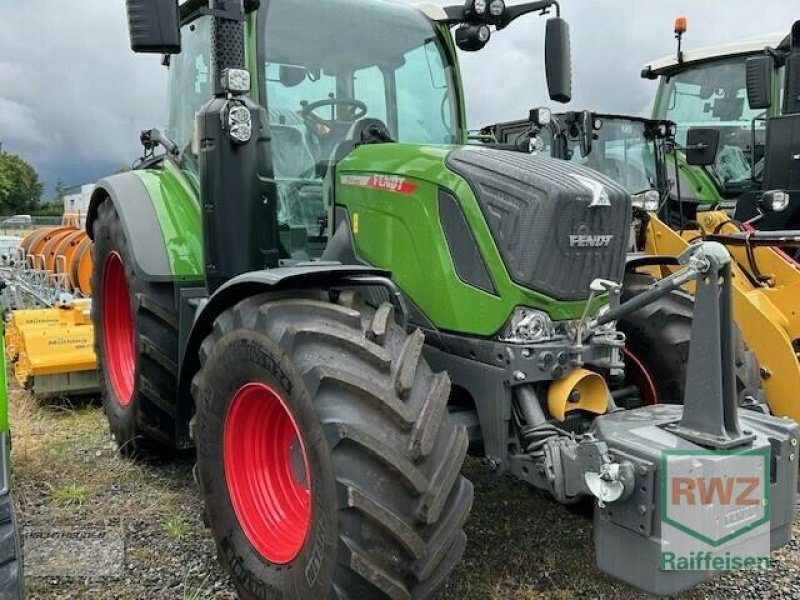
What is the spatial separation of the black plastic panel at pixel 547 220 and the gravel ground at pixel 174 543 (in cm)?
119

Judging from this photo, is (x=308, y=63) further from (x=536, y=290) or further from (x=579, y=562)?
(x=579, y=562)

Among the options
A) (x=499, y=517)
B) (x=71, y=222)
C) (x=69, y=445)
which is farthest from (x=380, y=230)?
(x=71, y=222)

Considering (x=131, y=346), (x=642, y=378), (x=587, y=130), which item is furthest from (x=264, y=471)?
(x=587, y=130)

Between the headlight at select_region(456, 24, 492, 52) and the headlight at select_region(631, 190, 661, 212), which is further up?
the headlight at select_region(456, 24, 492, 52)

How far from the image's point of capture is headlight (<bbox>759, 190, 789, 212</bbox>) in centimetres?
595

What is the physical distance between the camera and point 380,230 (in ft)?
9.98

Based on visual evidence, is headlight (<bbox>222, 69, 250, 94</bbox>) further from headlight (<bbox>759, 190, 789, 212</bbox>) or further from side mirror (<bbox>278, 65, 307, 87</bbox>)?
headlight (<bbox>759, 190, 789, 212</bbox>)

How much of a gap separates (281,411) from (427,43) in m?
2.10

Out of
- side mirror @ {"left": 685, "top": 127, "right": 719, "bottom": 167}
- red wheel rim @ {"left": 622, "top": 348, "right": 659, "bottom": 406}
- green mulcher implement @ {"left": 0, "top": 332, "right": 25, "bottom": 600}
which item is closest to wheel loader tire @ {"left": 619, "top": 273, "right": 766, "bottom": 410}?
red wheel rim @ {"left": 622, "top": 348, "right": 659, "bottom": 406}

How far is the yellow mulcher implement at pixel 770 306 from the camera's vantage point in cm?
428

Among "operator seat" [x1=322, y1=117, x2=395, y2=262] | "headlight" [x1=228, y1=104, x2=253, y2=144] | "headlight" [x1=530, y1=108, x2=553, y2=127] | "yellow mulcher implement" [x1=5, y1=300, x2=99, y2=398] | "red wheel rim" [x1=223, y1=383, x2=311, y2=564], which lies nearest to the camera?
"red wheel rim" [x1=223, y1=383, x2=311, y2=564]

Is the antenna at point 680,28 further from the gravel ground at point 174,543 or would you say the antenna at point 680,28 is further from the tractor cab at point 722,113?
the gravel ground at point 174,543

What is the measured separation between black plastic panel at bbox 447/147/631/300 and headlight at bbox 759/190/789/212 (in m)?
3.73

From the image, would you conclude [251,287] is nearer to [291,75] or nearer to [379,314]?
[379,314]
